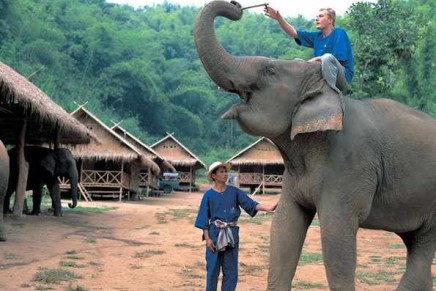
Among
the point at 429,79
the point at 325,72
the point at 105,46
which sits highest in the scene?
the point at 105,46

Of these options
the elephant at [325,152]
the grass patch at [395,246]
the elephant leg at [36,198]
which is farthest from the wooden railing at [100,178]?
the elephant at [325,152]

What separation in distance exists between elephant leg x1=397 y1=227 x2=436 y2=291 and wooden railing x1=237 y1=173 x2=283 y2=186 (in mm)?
35575

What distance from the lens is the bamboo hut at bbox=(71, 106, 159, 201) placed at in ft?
93.2

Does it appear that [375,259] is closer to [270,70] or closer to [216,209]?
[216,209]

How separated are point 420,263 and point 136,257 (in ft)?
18.5

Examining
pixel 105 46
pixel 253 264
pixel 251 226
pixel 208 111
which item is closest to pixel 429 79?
pixel 251 226

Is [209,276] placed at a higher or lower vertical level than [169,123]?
lower

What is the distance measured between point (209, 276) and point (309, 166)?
1529 millimetres

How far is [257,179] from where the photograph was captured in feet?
137

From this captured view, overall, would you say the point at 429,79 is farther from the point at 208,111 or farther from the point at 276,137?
the point at 208,111

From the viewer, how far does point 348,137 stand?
4.66 meters

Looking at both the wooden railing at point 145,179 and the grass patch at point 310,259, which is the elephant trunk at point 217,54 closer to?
the grass patch at point 310,259

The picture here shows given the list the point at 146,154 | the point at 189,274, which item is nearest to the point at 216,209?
the point at 189,274

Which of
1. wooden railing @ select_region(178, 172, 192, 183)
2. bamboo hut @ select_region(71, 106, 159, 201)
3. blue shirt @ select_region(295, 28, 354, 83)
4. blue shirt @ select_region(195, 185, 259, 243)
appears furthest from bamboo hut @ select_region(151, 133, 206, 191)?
blue shirt @ select_region(295, 28, 354, 83)
